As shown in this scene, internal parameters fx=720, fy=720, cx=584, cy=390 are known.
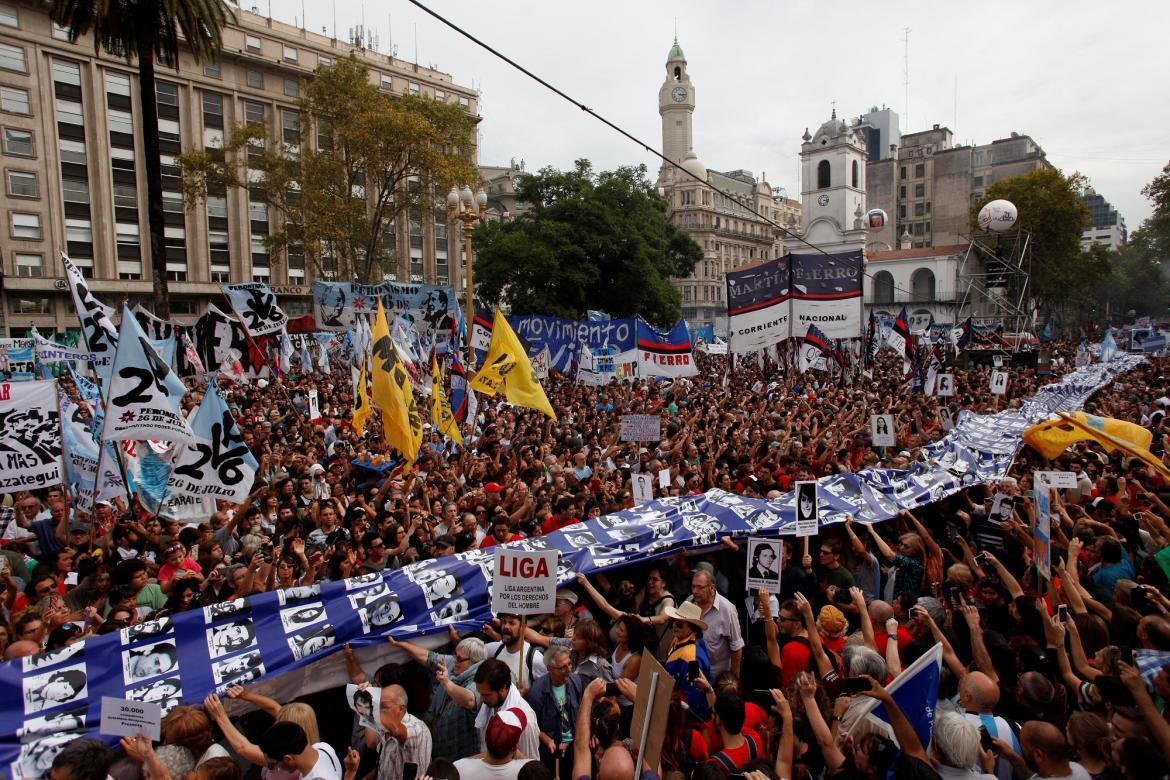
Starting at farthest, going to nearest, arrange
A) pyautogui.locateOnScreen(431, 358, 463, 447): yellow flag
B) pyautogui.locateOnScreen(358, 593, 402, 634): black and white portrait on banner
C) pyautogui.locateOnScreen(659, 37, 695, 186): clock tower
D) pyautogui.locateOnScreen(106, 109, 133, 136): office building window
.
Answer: pyautogui.locateOnScreen(659, 37, 695, 186): clock tower → pyautogui.locateOnScreen(106, 109, 133, 136): office building window → pyautogui.locateOnScreen(431, 358, 463, 447): yellow flag → pyautogui.locateOnScreen(358, 593, 402, 634): black and white portrait on banner

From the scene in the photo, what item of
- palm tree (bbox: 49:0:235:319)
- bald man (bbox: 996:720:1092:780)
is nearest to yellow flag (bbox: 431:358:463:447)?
bald man (bbox: 996:720:1092:780)

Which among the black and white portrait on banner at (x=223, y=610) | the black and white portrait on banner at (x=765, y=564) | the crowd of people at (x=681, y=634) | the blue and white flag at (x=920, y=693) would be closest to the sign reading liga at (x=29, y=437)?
the crowd of people at (x=681, y=634)

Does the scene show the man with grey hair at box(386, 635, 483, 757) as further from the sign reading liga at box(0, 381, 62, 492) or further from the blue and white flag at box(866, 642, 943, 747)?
the sign reading liga at box(0, 381, 62, 492)

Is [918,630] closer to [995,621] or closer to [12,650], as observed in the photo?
[995,621]

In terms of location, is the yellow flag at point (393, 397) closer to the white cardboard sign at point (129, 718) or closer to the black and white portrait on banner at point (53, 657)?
the black and white portrait on banner at point (53, 657)

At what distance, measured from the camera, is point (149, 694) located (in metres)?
3.96

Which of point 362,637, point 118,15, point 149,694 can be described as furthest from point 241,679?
point 118,15

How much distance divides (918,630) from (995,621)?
0.83m

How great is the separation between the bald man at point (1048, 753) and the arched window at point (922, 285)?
65.2 metres

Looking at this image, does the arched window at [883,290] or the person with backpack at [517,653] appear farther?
the arched window at [883,290]

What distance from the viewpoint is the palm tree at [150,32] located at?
15906 mm

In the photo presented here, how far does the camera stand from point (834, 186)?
73.9 m

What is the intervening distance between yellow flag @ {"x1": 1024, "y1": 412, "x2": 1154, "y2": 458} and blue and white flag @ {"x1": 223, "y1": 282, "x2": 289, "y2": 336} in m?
12.7

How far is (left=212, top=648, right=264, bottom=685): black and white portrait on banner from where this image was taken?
13.6 feet
